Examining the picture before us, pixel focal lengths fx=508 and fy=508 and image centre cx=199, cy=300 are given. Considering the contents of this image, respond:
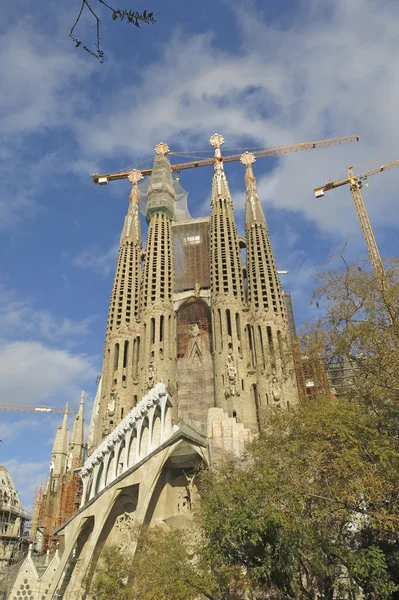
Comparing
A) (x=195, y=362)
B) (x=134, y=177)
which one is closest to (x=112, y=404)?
(x=195, y=362)

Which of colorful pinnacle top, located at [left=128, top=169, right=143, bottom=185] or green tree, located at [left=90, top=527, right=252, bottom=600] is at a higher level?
colorful pinnacle top, located at [left=128, top=169, right=143, bottom=185]

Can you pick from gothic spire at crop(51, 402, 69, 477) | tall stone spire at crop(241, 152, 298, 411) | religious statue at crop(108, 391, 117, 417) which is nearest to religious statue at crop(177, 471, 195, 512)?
tall stone spire at crop(241, 152, 298, 411)

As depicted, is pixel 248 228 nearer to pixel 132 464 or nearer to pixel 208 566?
pixel 132 464

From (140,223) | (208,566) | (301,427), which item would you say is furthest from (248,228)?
(208,566)

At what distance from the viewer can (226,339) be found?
35562mm

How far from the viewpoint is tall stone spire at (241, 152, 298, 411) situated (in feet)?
109

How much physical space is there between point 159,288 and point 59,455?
70.1 feet

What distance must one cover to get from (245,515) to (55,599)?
70.3 feet

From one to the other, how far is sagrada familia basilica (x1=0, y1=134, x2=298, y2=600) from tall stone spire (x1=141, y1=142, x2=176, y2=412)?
4.0 inches

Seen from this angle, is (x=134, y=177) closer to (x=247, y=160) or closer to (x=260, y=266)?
(x=247, y=160)

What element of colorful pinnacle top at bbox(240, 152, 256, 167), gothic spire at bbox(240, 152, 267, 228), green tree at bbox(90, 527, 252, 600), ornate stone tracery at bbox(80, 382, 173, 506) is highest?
colorful pinnacle top at bbox(240, 152, 256, 167)

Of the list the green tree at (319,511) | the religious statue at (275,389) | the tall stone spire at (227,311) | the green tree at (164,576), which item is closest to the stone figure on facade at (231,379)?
the tall stone spire at (227,311)

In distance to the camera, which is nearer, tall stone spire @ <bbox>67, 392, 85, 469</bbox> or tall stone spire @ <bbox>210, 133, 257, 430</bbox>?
tall stone spire @ <bbox>210, 133, 257, 430</bbox>

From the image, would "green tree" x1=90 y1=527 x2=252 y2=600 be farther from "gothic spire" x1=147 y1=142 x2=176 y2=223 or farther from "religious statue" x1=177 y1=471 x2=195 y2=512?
"gothic spire" x1=147 y1=142 x2=176 y2=223
